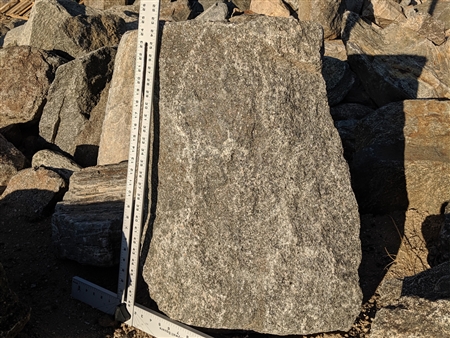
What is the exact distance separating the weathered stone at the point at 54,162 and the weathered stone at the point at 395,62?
9.79 feet

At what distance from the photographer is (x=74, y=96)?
15.8 feet

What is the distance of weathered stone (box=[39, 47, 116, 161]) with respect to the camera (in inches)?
188

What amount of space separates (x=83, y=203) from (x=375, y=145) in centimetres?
215

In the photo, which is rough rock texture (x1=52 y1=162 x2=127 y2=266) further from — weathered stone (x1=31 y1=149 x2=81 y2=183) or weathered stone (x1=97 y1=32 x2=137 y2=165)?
weathered stone (x1=31 y1=149 x2=81 y2=183)

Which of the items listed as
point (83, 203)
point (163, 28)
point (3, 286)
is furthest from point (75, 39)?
point (3, 286)

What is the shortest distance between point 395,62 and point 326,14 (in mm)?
1335

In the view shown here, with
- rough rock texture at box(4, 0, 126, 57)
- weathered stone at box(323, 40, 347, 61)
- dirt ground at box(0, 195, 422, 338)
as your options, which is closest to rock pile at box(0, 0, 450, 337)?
→ dirt ground at box(0, 195, 422, 338)

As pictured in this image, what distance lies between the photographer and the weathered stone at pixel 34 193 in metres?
4.21

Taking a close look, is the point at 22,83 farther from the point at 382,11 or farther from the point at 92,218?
the point at 382,11

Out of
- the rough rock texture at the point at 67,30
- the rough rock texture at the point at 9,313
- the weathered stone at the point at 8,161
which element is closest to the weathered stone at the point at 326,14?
the rough rock texture at the point at 67,30

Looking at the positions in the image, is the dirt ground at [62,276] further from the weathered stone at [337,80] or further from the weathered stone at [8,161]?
the weathered stone at [337,80]

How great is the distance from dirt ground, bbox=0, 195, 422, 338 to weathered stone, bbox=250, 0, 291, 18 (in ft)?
13.4

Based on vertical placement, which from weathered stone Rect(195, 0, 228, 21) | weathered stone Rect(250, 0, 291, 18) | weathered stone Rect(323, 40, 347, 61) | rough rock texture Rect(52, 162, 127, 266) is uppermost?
rough rock texture Rect(52, 162, 127, 266)

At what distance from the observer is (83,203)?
12.5 ft
